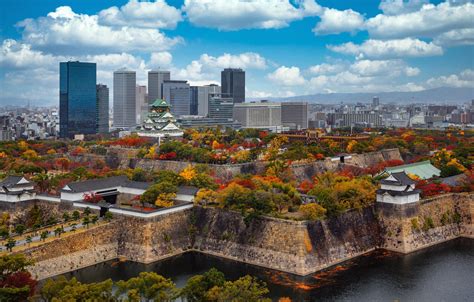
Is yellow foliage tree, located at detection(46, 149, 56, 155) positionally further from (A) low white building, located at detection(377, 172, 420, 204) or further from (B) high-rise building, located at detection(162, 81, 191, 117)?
(B) high-rise building, located at detection(162, 81, 191, 117)

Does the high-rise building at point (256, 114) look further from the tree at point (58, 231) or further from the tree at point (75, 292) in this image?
the tree at point (75, 292)

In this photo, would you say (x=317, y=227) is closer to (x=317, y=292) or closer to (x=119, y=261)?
(x=317, y=292)

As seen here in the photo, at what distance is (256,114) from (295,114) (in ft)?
42.7

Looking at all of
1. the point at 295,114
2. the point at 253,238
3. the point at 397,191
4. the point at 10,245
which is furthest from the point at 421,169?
the point at 295,114

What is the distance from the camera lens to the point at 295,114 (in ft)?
472

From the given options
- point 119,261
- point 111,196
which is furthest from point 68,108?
point 119,261

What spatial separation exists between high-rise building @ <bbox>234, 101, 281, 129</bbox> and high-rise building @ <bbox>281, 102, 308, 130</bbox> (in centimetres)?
630

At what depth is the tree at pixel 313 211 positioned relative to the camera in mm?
27997

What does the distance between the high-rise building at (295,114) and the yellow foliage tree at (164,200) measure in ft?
365

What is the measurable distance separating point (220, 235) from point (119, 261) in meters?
5.21

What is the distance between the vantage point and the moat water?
944 inches

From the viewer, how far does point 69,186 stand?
3259 cm

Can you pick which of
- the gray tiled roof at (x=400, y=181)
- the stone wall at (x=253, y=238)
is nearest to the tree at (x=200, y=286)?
the stone wall at (x=253, y=238)

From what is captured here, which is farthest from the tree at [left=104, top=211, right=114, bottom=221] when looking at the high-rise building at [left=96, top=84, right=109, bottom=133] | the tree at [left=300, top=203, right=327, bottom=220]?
the high-rise building at [left=96, top=84, right=109, bottom=133]
